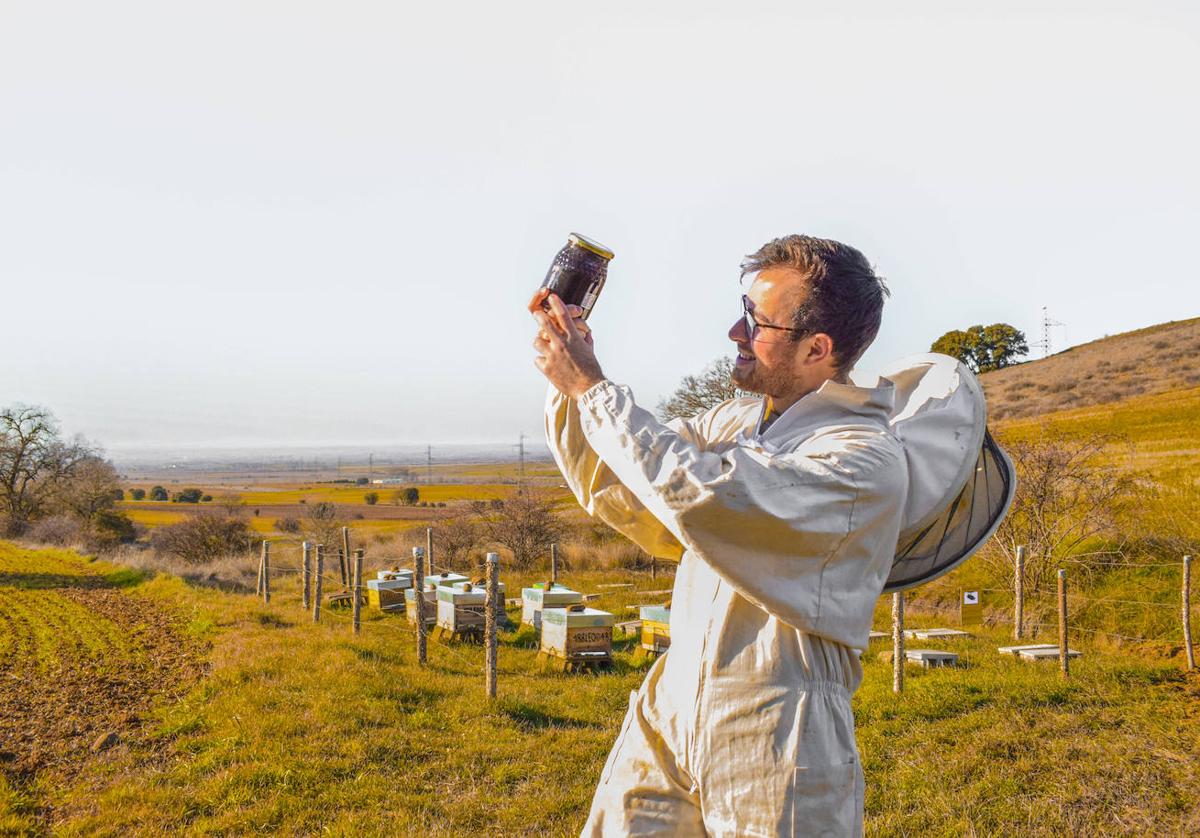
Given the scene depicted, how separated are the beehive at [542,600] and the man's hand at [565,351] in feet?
37.2

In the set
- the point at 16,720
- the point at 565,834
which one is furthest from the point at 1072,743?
the point at 16,720

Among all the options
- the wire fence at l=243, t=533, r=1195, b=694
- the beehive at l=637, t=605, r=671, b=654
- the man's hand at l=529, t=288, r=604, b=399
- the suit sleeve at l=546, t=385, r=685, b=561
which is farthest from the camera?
the beehive at l=637, t=605, r=671, b=654

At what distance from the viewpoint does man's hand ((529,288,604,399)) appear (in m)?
1.65

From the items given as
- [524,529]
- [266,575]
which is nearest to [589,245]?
[266,575]

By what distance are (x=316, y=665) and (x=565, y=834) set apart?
5378 mm

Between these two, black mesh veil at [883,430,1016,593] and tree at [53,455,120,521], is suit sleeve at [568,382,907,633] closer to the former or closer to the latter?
black mesh veil at [883,430,1016,593]

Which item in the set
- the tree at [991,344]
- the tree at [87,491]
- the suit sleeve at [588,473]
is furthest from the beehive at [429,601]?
the tree at [991,344]

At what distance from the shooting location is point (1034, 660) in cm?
1034

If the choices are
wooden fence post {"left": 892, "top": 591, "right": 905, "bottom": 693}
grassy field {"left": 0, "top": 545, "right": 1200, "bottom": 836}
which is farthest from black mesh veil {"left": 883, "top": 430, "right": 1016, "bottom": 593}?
wooden fence post {"left": 892, "top": 591, "right": 905, "bottom": 693}

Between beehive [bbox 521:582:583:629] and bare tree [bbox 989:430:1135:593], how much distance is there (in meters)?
7.90

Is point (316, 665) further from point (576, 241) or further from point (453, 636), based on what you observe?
point (576, 241)

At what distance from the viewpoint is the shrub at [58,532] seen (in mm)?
37562

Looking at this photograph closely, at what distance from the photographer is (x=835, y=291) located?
1.76 m

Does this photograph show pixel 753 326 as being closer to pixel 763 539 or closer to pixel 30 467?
pixel 763 539
